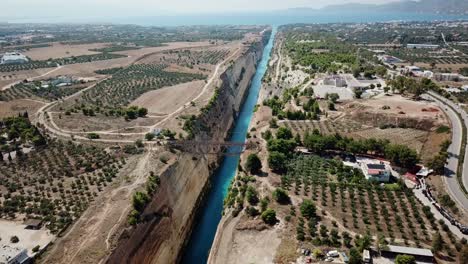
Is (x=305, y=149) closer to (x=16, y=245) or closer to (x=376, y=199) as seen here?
(x=376, y=199)

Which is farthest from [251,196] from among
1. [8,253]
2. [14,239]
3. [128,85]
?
[128,85]

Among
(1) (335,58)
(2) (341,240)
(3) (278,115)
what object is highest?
(1) (335,58)

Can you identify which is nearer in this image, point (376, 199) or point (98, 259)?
point (98, 259)

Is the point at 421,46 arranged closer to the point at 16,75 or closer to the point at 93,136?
the point at 93,136

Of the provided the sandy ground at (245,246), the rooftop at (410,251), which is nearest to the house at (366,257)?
the rooftop at (410,251)

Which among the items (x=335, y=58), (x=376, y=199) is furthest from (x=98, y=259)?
(x=335, y=58)

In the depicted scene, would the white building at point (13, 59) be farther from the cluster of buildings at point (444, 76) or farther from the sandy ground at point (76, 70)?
the cluster of buildings at point (444, 76)
